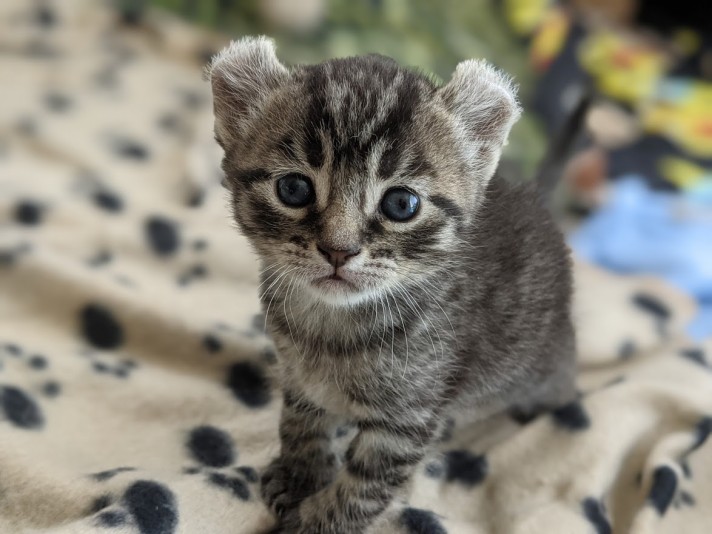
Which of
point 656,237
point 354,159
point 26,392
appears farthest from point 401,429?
point 656,237

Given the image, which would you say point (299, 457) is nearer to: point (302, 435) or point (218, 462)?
point (302, 435)

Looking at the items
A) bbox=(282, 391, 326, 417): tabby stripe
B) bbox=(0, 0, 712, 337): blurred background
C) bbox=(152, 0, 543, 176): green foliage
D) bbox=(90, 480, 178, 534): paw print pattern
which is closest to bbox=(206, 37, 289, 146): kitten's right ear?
bbox=(282, 391, 326, 417): tabby stripe

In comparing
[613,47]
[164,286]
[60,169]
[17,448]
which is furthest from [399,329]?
[613,47]

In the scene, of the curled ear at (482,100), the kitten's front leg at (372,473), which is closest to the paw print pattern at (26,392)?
the kitten's front leg at (372,473)

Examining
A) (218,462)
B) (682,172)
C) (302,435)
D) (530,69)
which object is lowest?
(218,462)

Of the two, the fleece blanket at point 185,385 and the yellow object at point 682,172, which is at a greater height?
the yellow object at point 682,172

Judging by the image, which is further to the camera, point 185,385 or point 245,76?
point 185,385

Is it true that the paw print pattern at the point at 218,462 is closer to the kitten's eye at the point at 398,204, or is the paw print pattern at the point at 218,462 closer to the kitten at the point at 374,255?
the kitten at the point at 374,255

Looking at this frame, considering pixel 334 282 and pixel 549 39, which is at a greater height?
pixel 549 39

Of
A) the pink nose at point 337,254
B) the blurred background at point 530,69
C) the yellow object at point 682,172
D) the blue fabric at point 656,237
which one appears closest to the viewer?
the pink nose at point 337,254
